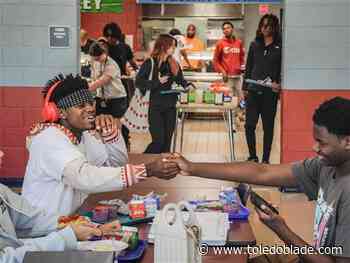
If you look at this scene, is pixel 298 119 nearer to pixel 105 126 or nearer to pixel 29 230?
pixel 105 126

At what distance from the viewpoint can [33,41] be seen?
672 centimetres

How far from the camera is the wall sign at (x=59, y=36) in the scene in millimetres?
6680

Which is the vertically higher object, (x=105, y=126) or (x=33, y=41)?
(x=33, y=41)

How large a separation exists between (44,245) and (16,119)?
182 inches

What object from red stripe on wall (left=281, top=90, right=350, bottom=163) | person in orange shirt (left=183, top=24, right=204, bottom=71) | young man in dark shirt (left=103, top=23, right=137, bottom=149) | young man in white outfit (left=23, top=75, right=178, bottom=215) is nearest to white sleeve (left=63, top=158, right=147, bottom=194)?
young man in white outfit (left=23, top=75, right=178, bottom=215)

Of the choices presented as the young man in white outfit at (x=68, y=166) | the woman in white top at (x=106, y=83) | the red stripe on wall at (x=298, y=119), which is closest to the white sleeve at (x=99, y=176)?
the young man in white outfit at (x=68, y=166)

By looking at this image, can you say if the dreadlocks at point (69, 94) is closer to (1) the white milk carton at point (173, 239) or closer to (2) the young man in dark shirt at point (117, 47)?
(1) the white milk carton at point (173, 239)

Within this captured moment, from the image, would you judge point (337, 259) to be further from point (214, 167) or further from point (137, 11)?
point (137, 11)

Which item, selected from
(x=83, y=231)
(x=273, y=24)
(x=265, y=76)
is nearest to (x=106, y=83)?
(x=265, y=76)

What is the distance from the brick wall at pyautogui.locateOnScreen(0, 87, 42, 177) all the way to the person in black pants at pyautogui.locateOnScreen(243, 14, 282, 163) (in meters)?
2.33

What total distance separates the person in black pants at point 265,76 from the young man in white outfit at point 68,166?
4.13 meters

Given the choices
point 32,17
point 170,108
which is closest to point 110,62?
point 170,108

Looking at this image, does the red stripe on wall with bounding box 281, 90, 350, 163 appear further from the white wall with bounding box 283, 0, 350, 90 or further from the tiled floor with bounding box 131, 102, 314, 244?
the tiled floor with bounding box 131, 102, 314, 244

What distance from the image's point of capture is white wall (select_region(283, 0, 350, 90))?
6.56m
